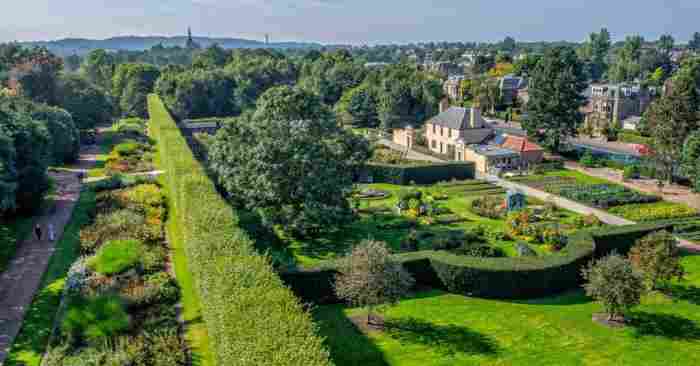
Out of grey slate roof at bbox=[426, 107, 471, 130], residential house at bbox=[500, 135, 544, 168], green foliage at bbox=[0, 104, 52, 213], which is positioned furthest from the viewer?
grey slate roof at bbox=[426, 107, 471, 130]

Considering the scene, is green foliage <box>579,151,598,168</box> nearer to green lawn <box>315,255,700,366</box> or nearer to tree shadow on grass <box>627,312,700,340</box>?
green lawn <box>315,255,700,366</box>

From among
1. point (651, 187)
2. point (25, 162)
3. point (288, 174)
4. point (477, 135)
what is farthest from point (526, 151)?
point (25, 162)

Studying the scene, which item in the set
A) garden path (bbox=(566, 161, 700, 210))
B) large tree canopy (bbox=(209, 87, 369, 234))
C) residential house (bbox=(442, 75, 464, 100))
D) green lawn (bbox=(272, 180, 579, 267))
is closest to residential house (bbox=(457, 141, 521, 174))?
garden path (bbox=(566, 161, 700, 210))

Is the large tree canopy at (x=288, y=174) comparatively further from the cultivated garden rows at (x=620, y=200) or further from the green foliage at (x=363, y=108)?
the green foliage at (x=363, y=108)

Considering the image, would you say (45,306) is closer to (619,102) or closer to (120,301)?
(120,301)

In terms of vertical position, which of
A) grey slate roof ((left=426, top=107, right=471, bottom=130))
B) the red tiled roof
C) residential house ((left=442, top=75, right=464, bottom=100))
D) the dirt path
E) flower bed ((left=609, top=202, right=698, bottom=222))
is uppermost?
residential house ((left=442, top=75, right=464, bottom=100))

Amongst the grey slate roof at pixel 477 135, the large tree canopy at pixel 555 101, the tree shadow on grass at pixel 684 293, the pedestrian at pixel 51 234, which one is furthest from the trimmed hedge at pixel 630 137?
the pedestrian at pixel 51 234

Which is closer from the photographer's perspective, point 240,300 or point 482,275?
point 240,300
